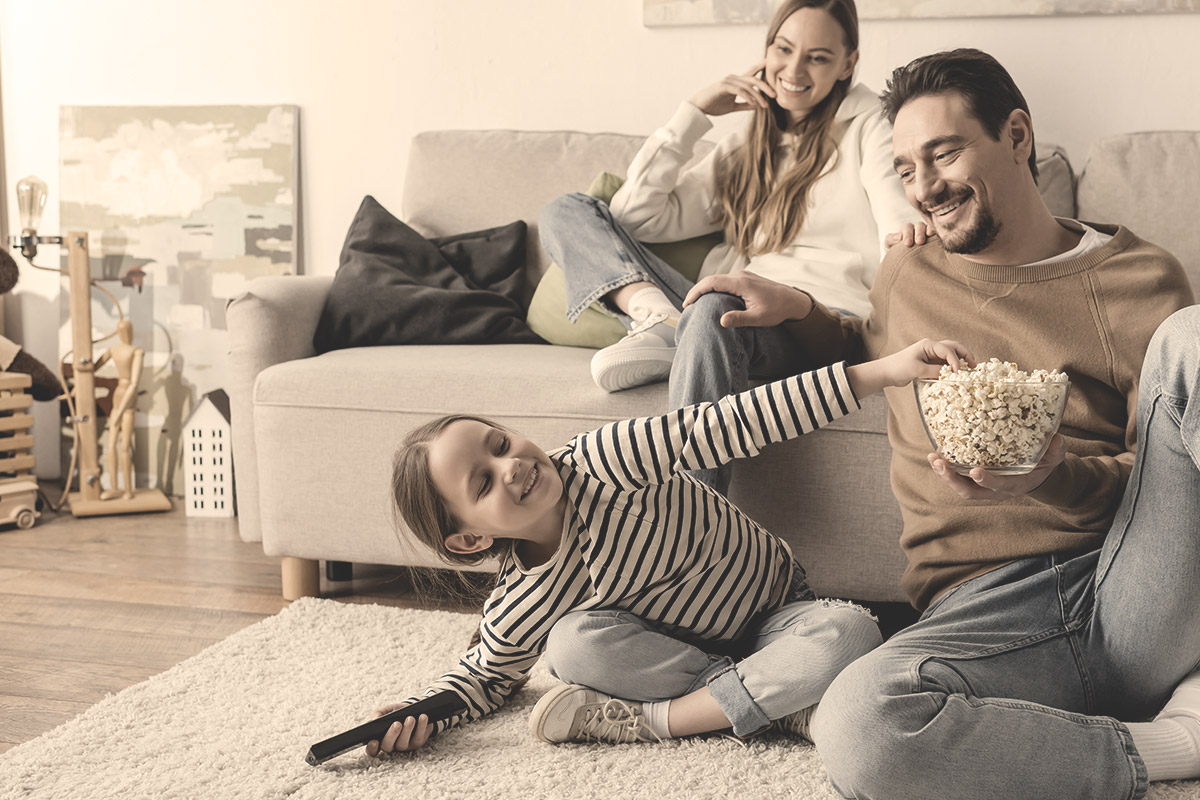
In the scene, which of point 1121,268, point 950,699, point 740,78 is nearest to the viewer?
point 950,699

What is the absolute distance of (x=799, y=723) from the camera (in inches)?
52.8

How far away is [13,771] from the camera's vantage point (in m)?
1.28

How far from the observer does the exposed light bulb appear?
108 inches

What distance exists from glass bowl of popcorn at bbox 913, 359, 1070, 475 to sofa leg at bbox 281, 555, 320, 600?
134cm

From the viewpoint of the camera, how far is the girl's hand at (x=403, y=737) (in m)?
1.31

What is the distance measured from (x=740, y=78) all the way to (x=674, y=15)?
0.61 metres

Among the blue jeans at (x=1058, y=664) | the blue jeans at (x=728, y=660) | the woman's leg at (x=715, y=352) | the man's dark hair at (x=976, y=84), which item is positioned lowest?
the blue jeans at (x=728, y=660)

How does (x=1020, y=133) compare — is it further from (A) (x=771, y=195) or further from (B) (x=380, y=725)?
(B) (x=380, y=725)

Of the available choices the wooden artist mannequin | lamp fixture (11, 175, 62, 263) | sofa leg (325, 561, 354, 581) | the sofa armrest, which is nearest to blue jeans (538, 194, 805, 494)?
the sofa armrest

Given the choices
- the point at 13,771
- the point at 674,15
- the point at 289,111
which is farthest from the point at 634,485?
the point at 289,111

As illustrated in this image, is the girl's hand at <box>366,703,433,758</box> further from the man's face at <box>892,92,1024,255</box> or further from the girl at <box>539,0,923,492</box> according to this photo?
the man's face at <box>892,92,1024,255</box>

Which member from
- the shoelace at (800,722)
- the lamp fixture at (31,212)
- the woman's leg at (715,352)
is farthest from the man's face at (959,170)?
the lamp fixture at (31,212)

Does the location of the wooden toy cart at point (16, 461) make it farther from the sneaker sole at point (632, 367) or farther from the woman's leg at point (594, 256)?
the sneaker sole at point (632, 367)

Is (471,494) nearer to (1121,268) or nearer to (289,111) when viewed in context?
(1121,268)
